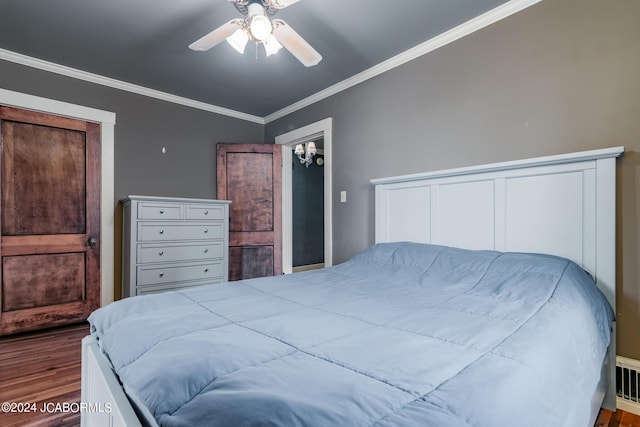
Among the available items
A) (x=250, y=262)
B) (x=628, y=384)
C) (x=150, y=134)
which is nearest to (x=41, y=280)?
(x=150, y=134)

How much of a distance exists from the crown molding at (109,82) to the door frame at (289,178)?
0.75 metres

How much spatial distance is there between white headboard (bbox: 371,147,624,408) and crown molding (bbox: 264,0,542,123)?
1.02 m

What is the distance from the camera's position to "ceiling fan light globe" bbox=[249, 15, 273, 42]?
1.64m

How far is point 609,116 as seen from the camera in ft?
5.52

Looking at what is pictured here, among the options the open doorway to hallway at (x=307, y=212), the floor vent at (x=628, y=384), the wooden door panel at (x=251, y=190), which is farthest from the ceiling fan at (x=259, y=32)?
the open doorway to hallway at (x=307, y=212)

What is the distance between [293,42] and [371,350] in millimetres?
1795

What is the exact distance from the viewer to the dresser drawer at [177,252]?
9.24ft

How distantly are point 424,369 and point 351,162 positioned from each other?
2.55m

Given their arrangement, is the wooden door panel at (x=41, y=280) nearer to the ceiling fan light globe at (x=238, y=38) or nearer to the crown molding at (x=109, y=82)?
the crown molding at (x=109, y=82)

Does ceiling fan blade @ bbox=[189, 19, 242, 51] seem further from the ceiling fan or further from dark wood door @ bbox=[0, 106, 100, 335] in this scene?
dark wood door @ bbox=[0, 106, 100, 335]

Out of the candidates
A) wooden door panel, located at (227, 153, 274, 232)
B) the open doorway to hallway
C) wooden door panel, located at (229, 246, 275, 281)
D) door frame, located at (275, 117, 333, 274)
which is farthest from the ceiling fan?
the open doorway to hallway

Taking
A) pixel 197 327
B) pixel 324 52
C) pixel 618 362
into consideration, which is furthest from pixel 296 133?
pixel 618 362

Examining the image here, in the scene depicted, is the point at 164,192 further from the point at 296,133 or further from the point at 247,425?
the point at 247,425

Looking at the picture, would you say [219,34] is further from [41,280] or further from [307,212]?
→ [307,212]
